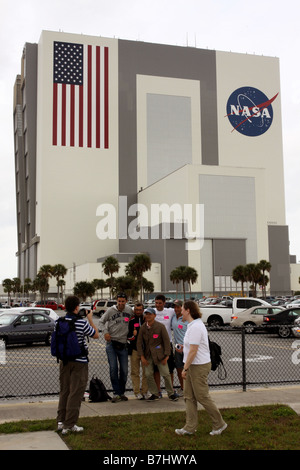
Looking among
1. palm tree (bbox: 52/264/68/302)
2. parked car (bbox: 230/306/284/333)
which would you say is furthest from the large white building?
parked car (bbox: 230/306/284/333)

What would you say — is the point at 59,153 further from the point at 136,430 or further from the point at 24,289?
the point at 136,430

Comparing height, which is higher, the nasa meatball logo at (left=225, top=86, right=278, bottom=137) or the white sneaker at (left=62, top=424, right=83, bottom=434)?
the nasa meatball logo at (left=225, top=86, right=278, bottom=137)

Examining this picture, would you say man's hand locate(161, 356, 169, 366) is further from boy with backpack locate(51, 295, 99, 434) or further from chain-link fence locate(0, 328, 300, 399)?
boy with backpack locate(51, 295, 99, 434)

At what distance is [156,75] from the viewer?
108 metres

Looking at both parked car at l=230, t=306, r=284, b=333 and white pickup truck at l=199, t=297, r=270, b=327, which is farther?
white pickup truck at l=199, t=297, r=270, b=327

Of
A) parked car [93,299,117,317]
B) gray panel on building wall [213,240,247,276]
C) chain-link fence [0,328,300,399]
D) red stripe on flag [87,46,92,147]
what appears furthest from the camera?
red stripe on flag [87,46,92,147]

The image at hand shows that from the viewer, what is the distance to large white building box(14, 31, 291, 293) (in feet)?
305

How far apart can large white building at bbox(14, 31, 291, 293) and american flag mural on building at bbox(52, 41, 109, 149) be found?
8.2 inches

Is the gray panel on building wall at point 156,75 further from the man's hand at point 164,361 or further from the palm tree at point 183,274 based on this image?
the man's hand at point 164,361

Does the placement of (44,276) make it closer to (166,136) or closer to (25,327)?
(166,136)

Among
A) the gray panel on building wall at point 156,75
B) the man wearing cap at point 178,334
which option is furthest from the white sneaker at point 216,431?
the gray panel on building wall at point 156,75

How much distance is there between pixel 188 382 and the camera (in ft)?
23.2

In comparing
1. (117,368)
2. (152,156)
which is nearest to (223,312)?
(117,368)

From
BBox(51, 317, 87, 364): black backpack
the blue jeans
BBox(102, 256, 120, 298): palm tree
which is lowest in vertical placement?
the blue jeans
